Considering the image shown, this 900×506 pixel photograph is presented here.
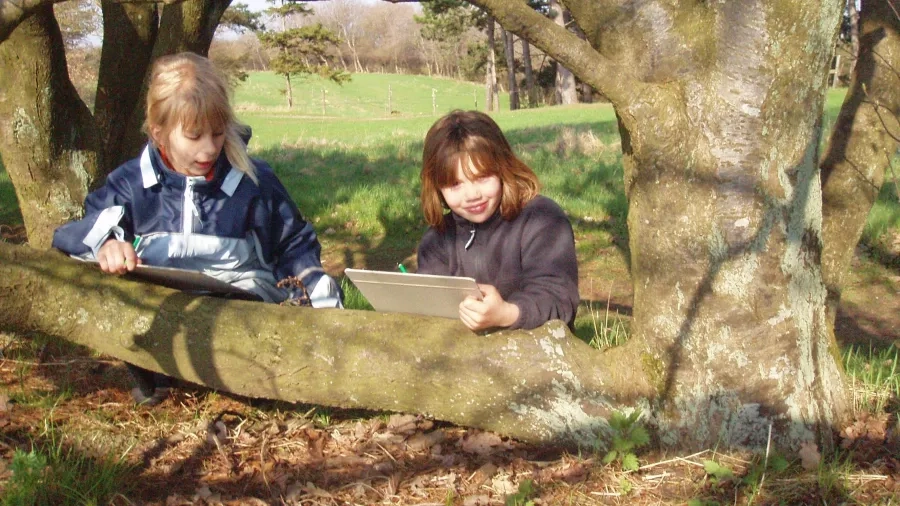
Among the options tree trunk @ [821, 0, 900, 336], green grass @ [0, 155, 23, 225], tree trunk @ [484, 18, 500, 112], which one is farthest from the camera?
tree trunk @ [484, 18, 500, 112]

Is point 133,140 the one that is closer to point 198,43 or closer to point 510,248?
point 198,43

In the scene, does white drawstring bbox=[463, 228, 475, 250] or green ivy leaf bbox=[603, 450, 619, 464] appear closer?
green ivy leaf bbox=[603, 450, 619, 464]

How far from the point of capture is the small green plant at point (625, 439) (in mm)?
2525

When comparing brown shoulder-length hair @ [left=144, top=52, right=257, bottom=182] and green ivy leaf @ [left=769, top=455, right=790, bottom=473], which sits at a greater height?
brown shoulder-length hair @ [left=144, top=52, right=257, bottom=182]

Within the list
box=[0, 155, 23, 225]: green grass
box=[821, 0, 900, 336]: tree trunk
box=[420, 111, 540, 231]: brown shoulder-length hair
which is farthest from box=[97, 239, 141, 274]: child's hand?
box=[0, 155, 23, 225]: green grass

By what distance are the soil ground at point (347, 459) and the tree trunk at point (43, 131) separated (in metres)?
1.17

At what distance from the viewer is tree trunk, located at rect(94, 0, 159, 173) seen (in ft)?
16.8

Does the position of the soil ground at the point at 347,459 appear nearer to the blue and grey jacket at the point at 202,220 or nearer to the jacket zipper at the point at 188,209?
the blue and grey jacket at the point at 202,220

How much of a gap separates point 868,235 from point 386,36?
6468 cm

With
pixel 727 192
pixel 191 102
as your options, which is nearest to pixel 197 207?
pixel 191 102

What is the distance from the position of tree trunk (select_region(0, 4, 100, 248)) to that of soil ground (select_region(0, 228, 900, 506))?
1174 mm

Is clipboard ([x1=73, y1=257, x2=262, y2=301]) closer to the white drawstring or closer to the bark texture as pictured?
the white drawstring

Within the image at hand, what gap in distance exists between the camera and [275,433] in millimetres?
3000

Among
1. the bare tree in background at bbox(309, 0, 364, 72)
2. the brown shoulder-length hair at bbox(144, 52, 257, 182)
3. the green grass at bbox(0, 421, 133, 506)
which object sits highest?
the bare tree in background at bbox(309, 0, 364, 72)
